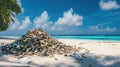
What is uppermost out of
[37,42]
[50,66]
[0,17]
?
[0,17]

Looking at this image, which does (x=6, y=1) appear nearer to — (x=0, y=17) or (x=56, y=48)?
(x=0, y=17)

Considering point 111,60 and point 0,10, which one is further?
point 0,10

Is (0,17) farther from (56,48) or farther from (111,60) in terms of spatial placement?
(111,60)

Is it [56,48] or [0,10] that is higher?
[0,10]

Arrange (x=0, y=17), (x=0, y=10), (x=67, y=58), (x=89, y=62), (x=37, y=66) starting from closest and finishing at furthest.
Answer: (x=37, y=66), (x=89, y=62), (x=67, y=58), (x=0, y=10), (x=0, y=17)

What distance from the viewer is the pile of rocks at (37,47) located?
38.1ft

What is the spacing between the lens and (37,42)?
12.3 meters

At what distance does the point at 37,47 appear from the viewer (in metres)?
11.9

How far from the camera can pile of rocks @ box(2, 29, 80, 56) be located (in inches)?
457

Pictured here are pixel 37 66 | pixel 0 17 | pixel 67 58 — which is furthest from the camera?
pixel 0 17

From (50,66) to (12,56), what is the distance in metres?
2.77

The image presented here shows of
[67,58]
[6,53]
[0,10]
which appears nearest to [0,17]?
[0,10]

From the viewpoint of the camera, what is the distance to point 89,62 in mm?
9836

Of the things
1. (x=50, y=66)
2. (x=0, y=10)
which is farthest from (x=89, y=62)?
(x=0, y=10)
